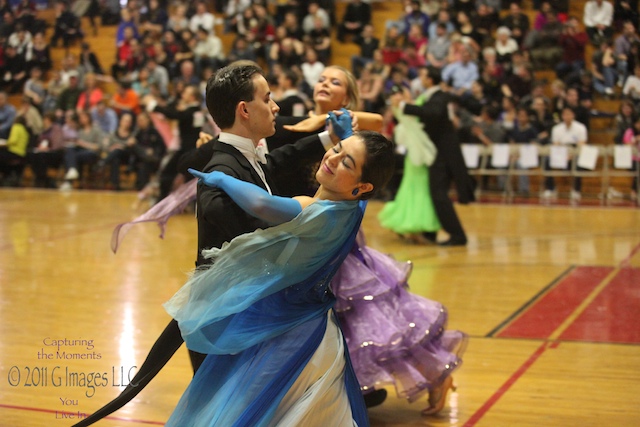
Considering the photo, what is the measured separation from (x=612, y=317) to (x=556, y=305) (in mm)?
469

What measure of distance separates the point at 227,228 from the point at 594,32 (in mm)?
12382

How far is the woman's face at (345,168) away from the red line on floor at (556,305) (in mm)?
3073

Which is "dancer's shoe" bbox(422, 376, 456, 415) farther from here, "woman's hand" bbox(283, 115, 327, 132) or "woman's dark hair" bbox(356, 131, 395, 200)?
"woman's dark hair" bbox(356, 131, 395, 200)

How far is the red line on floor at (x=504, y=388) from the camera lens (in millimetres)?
4137

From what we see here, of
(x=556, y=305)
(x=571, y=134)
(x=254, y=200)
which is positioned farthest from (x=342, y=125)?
(x=571, y=134)

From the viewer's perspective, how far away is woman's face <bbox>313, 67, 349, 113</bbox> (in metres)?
4.30

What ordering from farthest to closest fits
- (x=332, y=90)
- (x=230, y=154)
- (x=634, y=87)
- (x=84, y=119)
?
(x=84, y=119), (x=634, y=87), (x=332, y=90), (x=230, y=154)

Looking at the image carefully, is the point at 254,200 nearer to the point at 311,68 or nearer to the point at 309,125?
the point at 309,125

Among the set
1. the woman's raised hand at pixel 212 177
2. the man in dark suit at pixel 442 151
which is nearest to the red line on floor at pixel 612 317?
the man in dark suit at pixel 442 151

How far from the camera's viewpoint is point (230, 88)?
Answer: 9.66 feet

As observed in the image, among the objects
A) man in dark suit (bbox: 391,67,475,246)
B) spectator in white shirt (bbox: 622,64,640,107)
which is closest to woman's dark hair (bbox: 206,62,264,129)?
man in dark suit (bbox: 391,67,475,246)

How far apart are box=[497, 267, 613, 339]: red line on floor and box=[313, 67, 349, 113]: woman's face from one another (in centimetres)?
215

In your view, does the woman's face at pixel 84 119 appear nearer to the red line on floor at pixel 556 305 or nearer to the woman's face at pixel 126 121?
the woman's face at pixel 126 121

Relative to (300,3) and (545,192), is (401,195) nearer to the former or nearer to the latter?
(545,192)
